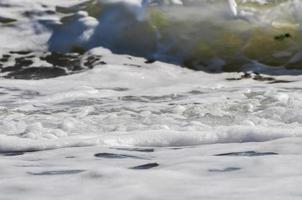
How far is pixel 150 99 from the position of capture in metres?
5.85

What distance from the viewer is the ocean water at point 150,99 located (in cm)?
252

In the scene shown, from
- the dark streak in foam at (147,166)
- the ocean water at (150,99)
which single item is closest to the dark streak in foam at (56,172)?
the ocean water at (150,99)

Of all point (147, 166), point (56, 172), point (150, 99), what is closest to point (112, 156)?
point (147, 166)

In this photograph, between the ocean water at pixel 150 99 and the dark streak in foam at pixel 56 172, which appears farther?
the dark streak in foam at pixel 56 172

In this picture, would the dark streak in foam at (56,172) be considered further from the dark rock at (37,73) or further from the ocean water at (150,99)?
the dark rock at (37,73)

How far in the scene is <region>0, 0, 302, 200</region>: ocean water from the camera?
8.27 ft

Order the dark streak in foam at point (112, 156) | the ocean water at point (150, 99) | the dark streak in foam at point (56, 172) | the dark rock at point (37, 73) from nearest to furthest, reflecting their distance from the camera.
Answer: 1. the ocean water at point (150, 99)
2. the dark streak in foam at point (56, 172)
3. the dark streak in foam at point (112, 156)
4. the dark rock at point (37, 73)

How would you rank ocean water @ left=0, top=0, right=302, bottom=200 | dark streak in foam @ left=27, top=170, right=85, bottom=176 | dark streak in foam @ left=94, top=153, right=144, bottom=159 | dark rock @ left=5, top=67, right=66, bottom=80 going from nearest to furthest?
1. ocean water @ left=0, top=0, right=302, bottom=200
2. dark streak in foam @ left=27, top=170, right=85, bottom=176
3. dark streak in foam @ left=94, top=153, right=144, bottom=159
4. dark rock @ left=5, top=67, right=66, bottom=80

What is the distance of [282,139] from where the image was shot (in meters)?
3.39

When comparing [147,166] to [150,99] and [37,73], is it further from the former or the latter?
[37,73]

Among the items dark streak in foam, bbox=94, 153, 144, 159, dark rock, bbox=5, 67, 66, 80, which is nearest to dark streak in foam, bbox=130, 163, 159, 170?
dark streak in foam, bbox=94, 153, 144, 159

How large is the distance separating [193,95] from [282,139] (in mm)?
2631

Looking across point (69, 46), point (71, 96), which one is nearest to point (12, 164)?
point (71, 96)

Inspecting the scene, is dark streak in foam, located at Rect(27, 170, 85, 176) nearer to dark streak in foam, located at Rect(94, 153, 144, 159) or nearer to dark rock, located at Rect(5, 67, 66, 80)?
dark streak in foam, located at Rect(94, 153, 144, 159)
